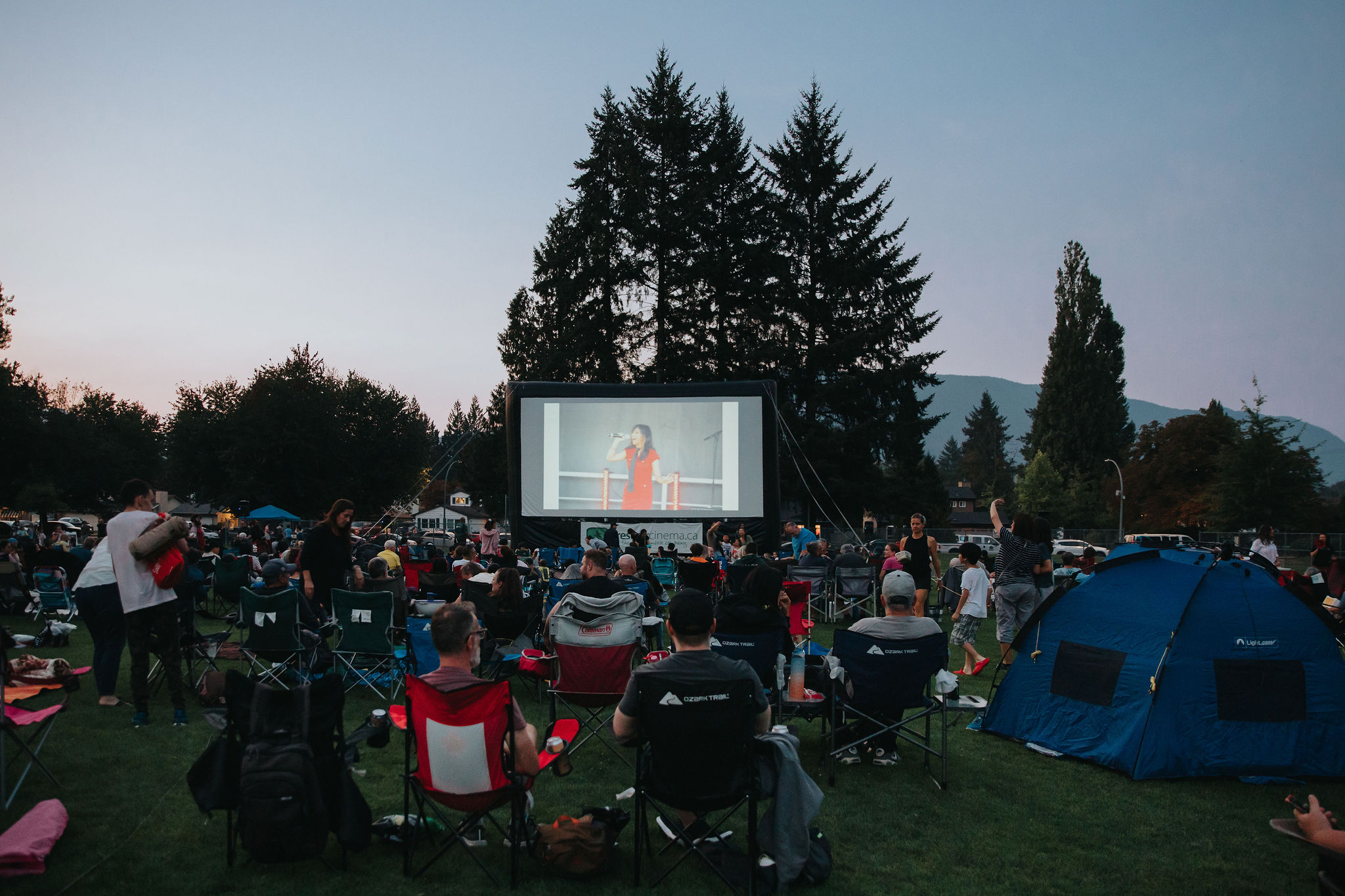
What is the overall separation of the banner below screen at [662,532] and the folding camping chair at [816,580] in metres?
5.83

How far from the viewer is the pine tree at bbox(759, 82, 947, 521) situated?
29438 mm

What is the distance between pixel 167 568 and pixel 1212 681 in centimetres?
614

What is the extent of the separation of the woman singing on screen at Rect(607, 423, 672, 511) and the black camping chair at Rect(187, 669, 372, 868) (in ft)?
45.3

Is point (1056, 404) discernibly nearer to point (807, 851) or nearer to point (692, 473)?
point (692, 473)

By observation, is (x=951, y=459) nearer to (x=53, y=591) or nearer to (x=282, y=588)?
(x=53, y=591)

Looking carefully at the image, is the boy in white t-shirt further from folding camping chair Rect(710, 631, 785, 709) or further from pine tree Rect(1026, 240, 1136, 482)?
pine tree Rect(1026, 240, 1136, 482)

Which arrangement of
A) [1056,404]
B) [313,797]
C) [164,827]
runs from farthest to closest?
[1056,404]
[164,827]
[313,797]

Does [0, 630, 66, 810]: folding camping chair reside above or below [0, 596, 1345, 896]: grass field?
above

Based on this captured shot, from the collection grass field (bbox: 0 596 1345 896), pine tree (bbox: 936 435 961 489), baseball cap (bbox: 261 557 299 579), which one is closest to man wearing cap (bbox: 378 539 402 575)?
baseball cap (bbox: 261 557 299 579)

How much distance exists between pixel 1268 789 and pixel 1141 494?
1753 inches

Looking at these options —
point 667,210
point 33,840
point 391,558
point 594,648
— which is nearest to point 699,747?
point 594,648

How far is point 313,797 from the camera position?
3.04m

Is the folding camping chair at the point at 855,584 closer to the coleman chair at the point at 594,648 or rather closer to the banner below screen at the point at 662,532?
the coleman chair at the point at 594,648

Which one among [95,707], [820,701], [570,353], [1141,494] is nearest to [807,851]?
[820,701]
